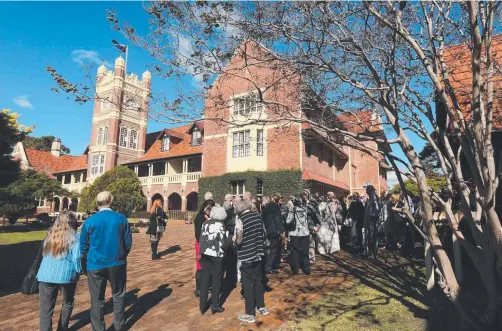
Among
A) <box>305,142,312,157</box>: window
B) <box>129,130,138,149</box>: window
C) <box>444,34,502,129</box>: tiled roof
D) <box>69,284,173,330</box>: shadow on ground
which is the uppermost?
<box>129,130,138,149</box>: window

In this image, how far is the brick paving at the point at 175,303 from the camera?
4.36m

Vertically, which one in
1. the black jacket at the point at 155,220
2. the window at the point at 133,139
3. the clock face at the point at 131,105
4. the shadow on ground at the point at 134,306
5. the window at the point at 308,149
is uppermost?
the window at the point at 133,139

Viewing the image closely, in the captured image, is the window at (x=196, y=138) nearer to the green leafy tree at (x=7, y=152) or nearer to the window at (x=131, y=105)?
the green leafy tree at (x=7, y=152)

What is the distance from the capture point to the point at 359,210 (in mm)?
10000

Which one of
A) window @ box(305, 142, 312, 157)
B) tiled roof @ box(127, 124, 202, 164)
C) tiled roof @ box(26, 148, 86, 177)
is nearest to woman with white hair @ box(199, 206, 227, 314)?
window @ box(305, 142, 312, 157)

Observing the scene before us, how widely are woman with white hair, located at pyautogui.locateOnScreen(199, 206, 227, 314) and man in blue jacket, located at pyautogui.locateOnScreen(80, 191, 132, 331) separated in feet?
4.01

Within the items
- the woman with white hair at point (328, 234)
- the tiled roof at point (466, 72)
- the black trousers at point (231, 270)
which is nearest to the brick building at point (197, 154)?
the tiled roof at point (466, 72)

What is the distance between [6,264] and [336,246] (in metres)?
10.1

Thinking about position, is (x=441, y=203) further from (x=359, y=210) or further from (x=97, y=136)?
(x=97, y=136)

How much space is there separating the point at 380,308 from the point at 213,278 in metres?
2.84

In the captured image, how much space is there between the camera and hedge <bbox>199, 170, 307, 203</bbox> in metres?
19.3

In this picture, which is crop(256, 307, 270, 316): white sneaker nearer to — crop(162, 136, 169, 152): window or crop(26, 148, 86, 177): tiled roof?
crop(162, 136, 169, 152): window

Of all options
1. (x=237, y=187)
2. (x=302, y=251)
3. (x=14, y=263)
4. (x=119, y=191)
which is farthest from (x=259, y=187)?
(x=14, y=263)

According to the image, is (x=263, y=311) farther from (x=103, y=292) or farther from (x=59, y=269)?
(x=59, y=269)
